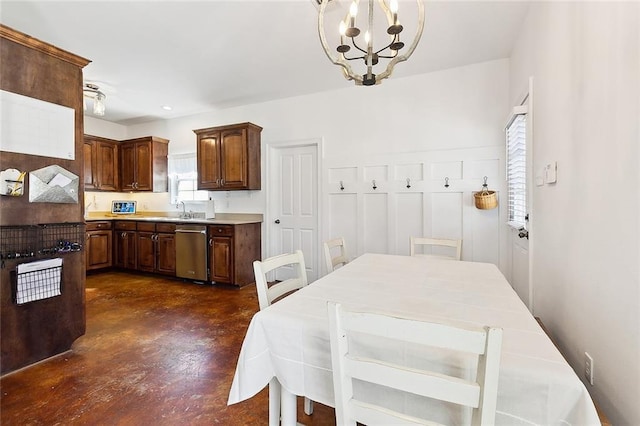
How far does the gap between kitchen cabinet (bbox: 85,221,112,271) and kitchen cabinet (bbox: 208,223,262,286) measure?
2.14m

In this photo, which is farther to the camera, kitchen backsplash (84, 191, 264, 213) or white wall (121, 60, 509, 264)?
kitchen backsplash (84, 191, 264, 213)

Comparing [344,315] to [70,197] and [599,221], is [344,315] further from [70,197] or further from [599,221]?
[70,197]

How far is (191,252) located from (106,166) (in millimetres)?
2527

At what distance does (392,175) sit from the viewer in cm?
354

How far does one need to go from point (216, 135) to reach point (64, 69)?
2.20 m

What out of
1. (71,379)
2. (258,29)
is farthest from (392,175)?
(71,379)

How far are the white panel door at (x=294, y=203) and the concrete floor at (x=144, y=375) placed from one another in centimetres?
114

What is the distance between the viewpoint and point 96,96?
3.65 m

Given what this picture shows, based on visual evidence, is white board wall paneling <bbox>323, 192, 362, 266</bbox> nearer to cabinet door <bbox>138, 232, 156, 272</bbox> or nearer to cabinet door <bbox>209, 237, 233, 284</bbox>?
cabinet door <bbox>209, 237, 233, 284</bbox>

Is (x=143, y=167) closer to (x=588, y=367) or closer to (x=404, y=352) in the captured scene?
(x=404, y=352)

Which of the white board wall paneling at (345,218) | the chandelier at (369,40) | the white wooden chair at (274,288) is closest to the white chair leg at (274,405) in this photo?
the white wooden chair at (274,288)

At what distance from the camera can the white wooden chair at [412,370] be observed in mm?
681

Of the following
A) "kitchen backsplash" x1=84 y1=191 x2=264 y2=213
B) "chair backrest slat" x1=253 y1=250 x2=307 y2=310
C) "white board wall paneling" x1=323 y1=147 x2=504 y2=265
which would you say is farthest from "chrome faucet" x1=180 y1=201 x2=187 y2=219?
"chair backrest slat" x1=253 y1=250 x2=307 y2=310

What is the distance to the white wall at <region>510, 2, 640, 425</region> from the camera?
101 cm
